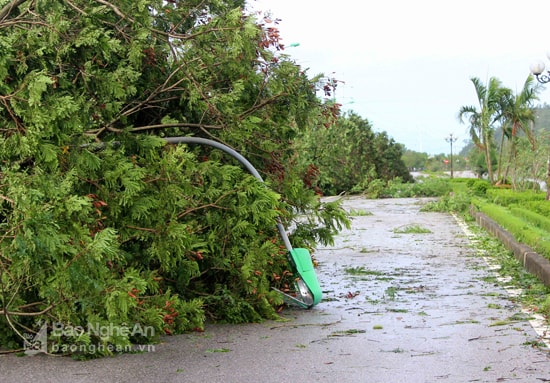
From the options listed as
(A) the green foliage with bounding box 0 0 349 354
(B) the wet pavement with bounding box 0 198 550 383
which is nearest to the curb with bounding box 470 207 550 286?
(B) the wet pavement with bounding box 0 198 550 383

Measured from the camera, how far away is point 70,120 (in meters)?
6.34

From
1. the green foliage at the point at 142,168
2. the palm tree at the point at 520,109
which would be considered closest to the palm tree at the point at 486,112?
the palm tree at the point at 520,109

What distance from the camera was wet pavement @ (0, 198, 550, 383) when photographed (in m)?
5.60

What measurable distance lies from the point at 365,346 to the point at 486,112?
32.3 meters

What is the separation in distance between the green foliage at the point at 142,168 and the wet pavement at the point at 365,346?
0.33 meters

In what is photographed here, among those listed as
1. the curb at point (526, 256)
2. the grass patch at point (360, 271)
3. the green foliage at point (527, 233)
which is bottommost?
the grass patch at point (360, 271)

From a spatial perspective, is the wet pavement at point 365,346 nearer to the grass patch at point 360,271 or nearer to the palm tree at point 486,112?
the grass patch at point 360,271

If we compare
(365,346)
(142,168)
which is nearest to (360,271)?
(365,346)

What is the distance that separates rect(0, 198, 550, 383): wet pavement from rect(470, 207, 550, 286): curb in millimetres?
510

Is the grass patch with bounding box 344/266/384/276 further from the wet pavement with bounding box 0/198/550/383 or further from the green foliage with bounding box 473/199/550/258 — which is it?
the green foliage with bounding box 473/199/550/258

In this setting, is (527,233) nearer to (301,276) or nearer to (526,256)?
(526,256)

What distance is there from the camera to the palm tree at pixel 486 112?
1464 inches

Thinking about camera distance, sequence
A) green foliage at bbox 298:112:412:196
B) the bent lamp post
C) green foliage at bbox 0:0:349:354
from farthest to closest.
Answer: green foliage at bbox 298:112:412:196 < the bent lamp post < green foliage at bbox 0:0:349:354

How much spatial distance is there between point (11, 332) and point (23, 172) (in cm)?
123
